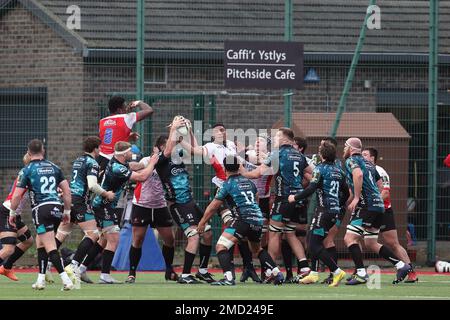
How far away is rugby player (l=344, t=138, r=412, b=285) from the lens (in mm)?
18719

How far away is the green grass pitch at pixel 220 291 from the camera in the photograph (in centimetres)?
1559

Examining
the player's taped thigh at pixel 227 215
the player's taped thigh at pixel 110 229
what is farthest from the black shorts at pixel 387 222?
the player's taped thigh at pixel 110 229

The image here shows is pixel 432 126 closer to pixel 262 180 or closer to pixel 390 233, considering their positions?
pixel 390 233

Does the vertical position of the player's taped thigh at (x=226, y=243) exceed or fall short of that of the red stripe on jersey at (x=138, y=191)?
it falls short

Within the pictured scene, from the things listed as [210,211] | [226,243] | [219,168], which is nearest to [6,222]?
[219,168]

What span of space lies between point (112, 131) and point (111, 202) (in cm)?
141

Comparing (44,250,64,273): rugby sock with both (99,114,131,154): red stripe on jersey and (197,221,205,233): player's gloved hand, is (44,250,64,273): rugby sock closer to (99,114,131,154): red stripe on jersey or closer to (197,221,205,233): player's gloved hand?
(197,221,205,233): player's gloved hand

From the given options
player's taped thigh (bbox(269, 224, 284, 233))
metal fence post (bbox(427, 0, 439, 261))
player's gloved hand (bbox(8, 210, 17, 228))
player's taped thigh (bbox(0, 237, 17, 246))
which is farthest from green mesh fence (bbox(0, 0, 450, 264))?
player's gloved hand (bbox(8, 210, 17, 228))

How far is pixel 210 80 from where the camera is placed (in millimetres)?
25125

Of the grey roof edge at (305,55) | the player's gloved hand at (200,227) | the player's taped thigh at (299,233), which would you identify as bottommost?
the player's taped thigh at (299,233)

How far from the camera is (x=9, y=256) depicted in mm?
19062

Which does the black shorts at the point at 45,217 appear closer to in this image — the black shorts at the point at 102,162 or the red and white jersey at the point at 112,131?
the black shorts at the point at 102,162

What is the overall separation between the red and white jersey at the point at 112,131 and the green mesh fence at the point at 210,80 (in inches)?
139

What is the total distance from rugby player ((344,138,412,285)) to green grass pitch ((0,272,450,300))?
1.22ft
